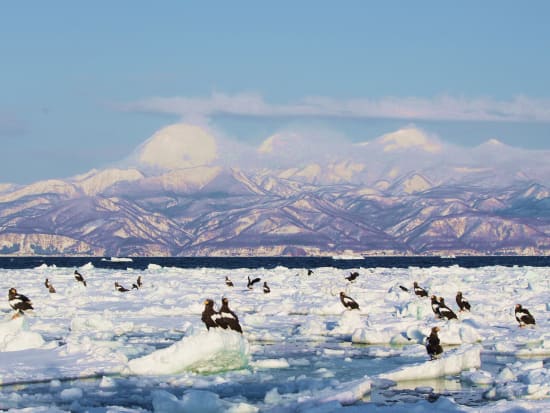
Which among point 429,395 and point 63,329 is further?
point 63,329

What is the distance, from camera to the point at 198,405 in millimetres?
14523

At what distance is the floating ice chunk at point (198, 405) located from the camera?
1452 centimetres

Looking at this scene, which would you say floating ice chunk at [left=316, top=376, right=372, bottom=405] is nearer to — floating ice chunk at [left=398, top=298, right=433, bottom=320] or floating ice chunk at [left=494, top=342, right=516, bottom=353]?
floating ice chunk at [left=494, top=342, right=516, bottom=353]

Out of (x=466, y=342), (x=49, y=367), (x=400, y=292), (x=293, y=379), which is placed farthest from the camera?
(x=400, y=292)

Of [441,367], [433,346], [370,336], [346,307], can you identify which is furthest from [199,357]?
[346,307]

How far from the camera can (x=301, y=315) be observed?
112 ft

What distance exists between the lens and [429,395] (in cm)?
1655

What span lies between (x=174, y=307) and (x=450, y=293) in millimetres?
14864

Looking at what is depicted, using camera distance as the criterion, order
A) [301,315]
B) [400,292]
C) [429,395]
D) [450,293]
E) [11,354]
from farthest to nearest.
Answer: [450,293] < [400,292] < [301,315] < [11,354] < [429,395]

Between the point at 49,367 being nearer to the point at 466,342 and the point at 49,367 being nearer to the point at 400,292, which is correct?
the point at 466,342

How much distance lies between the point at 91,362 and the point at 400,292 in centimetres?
2318

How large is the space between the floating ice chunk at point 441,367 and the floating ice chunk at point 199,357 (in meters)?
3.35

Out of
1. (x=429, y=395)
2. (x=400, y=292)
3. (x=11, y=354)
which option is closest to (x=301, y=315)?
(x=400, y=292)

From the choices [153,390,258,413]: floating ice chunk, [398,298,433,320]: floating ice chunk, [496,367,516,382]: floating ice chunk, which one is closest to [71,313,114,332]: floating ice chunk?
[398,298,433,320]: floating ice chunk
